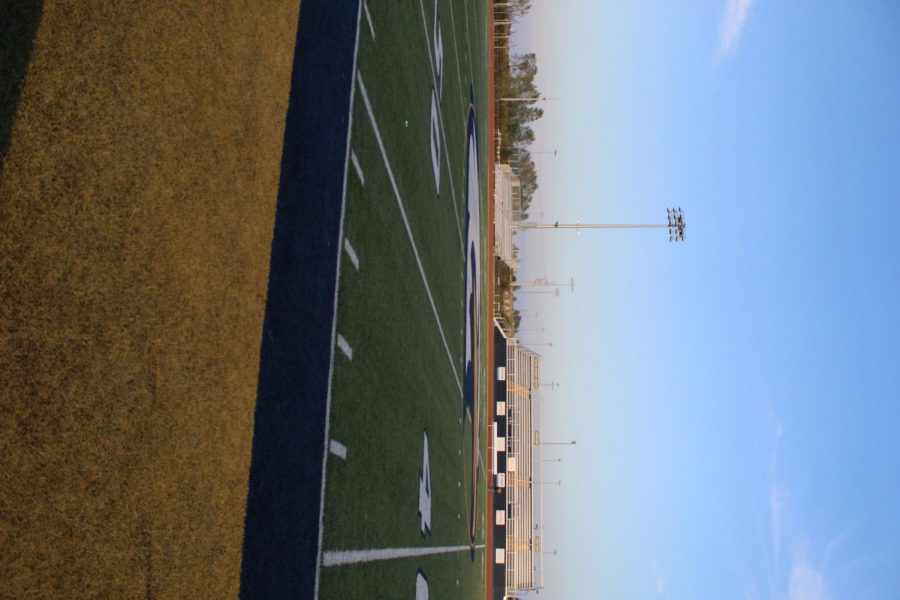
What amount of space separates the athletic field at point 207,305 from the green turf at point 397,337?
4 cm

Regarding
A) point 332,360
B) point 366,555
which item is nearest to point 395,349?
point 332,360

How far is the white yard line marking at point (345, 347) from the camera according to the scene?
5.05 meters

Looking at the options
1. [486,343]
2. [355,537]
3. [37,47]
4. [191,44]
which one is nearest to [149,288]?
[37,47]

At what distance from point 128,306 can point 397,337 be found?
394cm

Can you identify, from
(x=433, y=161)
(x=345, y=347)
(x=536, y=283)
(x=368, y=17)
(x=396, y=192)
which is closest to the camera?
(x=345, y=347)

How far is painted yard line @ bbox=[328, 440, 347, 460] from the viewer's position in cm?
471

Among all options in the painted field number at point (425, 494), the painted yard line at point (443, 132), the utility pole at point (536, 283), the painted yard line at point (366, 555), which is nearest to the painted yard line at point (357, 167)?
the painted yard line at point (366, 555)

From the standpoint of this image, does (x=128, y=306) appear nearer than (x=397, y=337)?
Yes

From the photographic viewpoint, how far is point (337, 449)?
15.8 ft

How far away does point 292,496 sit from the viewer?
4.10 meters

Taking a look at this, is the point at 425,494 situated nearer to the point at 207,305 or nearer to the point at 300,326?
the point at 300,326

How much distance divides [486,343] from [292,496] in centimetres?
1281

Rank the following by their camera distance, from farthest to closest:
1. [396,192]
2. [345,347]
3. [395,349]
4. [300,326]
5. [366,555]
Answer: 1. [396,192]
2. [395,349]
3. [366,555]
4. [345,347]
5. [300,326]

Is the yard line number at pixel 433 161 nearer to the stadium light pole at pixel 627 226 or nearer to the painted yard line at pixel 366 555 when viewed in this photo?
the painted yard line at pixel 366 555
